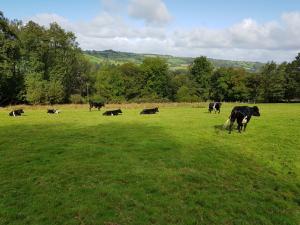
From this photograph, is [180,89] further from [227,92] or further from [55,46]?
[55,46]

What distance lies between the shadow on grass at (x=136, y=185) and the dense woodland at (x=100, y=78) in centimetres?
5260

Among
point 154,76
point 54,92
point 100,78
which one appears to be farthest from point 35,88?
point 154,76

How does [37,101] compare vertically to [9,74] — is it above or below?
below

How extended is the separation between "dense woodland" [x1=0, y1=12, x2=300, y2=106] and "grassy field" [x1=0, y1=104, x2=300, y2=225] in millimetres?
51248

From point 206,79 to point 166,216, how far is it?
347 feet

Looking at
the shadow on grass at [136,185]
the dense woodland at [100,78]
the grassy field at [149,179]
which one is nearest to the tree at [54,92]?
the dense woodland at [100,78]

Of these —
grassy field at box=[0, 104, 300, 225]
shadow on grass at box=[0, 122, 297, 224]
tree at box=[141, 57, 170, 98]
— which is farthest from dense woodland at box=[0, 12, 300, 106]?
shadow on grass at box=[0, 122, 297, 224]

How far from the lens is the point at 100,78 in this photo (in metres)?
104

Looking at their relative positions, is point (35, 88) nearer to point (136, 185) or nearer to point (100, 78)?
point (100, 78)

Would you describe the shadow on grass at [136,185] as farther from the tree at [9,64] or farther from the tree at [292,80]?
the tree at [292,80]

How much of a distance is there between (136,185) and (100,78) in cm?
9338

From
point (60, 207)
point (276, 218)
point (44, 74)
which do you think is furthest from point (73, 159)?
point (44, 74)

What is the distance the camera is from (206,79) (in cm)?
11338

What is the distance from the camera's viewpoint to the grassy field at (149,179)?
10.5m
